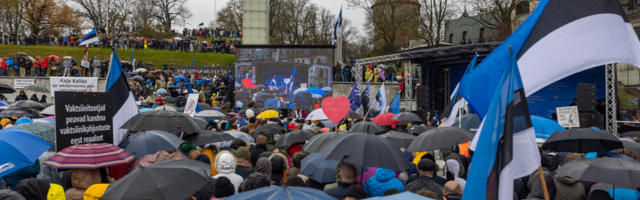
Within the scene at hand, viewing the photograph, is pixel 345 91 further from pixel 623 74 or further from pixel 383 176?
pixel 383 176

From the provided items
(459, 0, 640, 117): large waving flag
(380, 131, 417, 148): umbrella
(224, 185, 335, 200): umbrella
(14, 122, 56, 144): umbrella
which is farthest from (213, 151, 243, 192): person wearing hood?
(380, 131, 417, 148): umbrella

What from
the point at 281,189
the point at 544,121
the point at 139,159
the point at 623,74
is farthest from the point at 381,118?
the point at 623,74

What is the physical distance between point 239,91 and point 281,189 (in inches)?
888

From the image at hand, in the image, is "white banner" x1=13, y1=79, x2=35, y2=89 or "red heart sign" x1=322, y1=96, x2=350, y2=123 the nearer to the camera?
"red heart sign" x1=322, y1=96, x2=350, y2=123

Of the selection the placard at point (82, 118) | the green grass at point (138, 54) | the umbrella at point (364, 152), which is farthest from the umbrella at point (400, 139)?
the green grass at point (138, 54)

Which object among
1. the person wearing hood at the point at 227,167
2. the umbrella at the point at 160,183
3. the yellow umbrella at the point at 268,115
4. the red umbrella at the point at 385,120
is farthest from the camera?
the yellow umbrella at the point at 268,115

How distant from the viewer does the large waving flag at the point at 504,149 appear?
3.39 m

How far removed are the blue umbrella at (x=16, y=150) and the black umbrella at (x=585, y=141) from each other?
6.34 meters

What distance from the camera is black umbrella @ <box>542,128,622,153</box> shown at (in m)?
7.42

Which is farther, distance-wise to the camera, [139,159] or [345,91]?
[345,91]

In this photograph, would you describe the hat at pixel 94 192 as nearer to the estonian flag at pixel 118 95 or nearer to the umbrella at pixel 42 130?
the estonian flag at pixel 118 95

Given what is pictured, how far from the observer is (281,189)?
3.78 metres

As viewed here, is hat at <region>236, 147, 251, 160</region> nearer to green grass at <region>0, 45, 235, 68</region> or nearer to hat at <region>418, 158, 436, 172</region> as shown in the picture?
hat at <region>418, 158, 436, 172</region>

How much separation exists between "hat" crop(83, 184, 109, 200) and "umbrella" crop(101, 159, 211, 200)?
650 mm
